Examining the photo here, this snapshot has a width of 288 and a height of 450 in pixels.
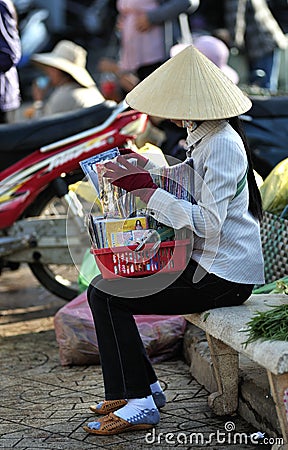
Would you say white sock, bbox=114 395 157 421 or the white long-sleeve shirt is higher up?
the white long-sleeve shirt

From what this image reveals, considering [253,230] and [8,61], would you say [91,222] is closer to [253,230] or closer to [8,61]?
[253,230]

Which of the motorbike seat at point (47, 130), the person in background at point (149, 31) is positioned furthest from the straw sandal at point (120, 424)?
the person in background at point (149, 31)

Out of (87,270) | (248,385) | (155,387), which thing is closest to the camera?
(248,385)

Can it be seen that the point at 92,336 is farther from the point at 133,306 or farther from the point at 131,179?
the point at 131,179

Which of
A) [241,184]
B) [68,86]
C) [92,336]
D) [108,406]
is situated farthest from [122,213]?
[68,86]

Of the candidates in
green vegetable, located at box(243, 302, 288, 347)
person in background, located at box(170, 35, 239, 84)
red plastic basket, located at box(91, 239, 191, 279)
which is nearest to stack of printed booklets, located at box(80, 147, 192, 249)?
red plastic basket, located at box(91, 239, 191, 279)

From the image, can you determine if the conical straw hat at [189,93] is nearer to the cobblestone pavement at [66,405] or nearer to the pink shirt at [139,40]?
the cobblestone pavement at [66,405]

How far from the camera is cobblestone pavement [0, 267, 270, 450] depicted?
3418 mm

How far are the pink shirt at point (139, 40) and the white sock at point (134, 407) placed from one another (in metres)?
3.95

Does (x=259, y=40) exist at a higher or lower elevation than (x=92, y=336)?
higher

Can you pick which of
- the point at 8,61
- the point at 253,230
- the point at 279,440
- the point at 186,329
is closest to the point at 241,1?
the point at 8,61

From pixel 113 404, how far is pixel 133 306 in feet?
1.47

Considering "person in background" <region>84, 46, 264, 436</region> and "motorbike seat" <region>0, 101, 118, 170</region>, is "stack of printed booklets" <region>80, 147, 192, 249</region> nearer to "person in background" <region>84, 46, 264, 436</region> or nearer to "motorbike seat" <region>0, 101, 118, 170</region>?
"person in background" <region>84, 46, 264, 436</region>

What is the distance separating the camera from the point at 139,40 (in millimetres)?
7004
